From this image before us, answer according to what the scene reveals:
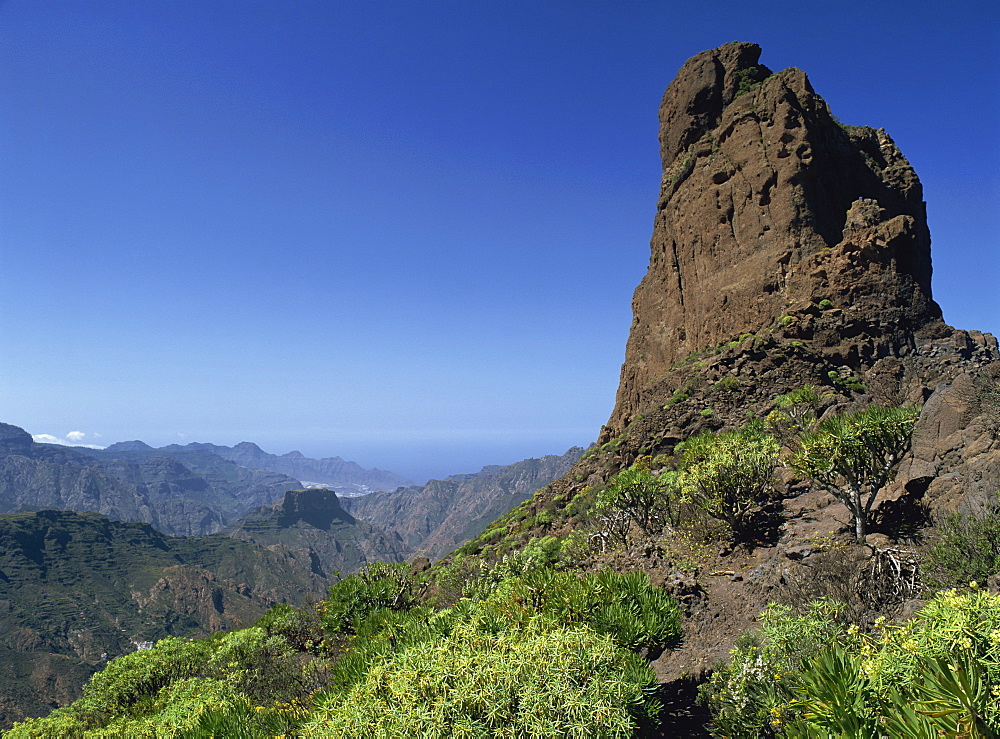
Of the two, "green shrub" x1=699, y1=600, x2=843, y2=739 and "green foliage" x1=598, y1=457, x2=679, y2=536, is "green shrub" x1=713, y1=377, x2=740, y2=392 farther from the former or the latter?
"green shrub" x1=699, y1=600, x2=843, y2=739

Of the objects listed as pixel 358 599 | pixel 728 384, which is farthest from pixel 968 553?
pixel 728 384

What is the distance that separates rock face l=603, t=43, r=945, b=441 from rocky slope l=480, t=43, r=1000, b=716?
4.0 inches

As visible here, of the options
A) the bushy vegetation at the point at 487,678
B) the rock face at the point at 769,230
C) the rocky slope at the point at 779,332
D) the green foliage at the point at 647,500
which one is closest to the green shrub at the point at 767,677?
the bushy vegetation at the point at 487,678

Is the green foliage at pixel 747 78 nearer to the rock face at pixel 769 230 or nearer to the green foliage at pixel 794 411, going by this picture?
the rock face at pixel 769 230

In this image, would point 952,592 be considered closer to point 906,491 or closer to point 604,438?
point 906,491

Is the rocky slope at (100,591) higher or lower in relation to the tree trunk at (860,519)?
lower

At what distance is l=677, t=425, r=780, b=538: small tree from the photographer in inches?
474

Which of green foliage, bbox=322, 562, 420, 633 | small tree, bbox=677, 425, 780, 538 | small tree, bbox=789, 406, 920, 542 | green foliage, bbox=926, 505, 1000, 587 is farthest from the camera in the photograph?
green foliage, bbox=322, 562, 420, 633

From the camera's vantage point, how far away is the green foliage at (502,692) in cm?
482

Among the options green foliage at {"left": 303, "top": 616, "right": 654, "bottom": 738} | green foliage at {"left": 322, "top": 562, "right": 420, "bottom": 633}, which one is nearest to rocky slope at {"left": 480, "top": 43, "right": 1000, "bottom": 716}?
green foliage at {"left": 303, "top": 616, "right": 654, "bottom": 738}

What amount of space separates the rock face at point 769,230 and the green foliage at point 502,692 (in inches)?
903

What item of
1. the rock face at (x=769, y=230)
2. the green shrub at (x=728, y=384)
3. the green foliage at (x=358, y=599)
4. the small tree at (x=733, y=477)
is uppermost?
the rock face at (x=769, y=230)

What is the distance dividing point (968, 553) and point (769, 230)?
24138 mm

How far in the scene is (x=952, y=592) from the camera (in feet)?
14.3
